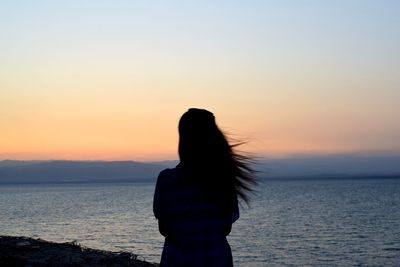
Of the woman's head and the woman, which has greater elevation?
the woman's head

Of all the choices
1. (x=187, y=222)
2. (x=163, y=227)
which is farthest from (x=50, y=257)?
(x=187, y=222)

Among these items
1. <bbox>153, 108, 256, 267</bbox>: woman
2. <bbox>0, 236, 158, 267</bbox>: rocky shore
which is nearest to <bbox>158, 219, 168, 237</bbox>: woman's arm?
<bbox>153, 108, 256, 267</bbox>: woman

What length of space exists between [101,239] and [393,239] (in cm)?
2273

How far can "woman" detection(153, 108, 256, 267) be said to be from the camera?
3.79 m

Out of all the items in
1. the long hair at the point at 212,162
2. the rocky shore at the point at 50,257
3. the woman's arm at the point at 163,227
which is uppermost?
the long hair at the point at 212,162

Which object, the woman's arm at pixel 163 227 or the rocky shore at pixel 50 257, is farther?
the rocky shore at pixel 50 257

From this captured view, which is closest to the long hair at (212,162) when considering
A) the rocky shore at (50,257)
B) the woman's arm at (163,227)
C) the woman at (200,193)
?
the woman at (200,193)

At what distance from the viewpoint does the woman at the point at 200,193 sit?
379 centimetres

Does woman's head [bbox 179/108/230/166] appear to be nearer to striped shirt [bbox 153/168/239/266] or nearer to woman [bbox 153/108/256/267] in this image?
woman [bbox 153/108/256/267]

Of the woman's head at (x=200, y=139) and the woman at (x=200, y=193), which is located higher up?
the woman's head at (x=200, y=139)

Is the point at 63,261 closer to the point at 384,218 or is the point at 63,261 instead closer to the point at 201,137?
the point at 201,137

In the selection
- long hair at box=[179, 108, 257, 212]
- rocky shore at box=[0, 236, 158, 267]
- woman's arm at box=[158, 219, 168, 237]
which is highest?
long hair at box=[179, 108, 257, 212]

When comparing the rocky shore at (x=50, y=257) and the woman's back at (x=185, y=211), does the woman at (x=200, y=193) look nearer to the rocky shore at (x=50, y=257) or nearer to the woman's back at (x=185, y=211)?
the woman's back at (x=185, y=211)

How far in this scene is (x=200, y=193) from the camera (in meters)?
3.86
